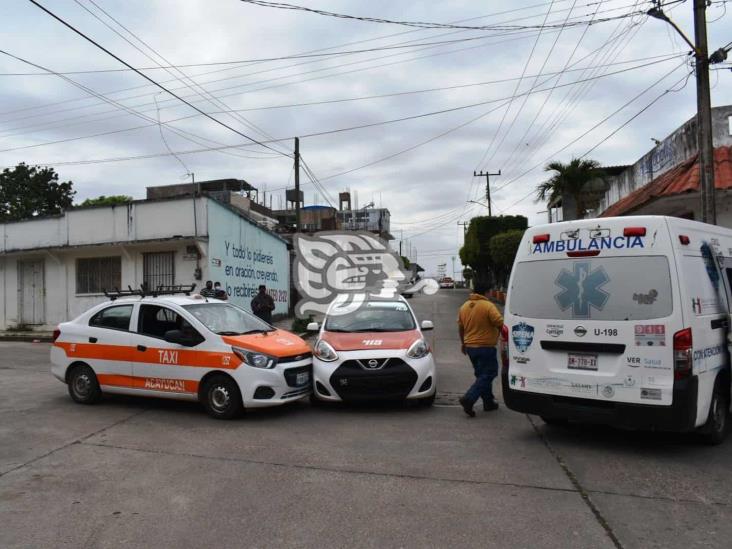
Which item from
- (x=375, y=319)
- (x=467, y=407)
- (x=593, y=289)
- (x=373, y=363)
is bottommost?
(x=467, y=407)

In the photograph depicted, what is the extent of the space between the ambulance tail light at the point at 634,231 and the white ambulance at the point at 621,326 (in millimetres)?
11

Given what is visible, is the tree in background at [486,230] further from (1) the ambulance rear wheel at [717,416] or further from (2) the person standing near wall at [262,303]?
(1) the ambulance rear wheel at [717,416]

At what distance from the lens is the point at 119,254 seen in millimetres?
18094

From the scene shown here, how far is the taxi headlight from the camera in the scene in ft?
23.2

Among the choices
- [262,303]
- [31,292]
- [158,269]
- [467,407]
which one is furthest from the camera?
[31,292]

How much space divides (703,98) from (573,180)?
1252 centimetres

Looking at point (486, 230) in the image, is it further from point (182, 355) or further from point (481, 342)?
point (182, 355)

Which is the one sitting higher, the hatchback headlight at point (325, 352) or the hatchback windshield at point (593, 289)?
the hatchback windshield at point (593, 289)

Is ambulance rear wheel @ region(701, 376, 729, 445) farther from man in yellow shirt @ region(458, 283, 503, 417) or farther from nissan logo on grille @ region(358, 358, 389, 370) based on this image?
nissan logo on grille @ region(358, 358, 389, 370)

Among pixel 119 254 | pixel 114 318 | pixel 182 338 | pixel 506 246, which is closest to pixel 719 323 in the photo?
pixel 182 338

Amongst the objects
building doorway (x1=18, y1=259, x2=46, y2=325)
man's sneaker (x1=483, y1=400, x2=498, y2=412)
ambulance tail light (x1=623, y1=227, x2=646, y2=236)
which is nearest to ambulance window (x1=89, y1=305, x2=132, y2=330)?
man's sneaker (x1=483, y1=400, x2=498, y2=412)

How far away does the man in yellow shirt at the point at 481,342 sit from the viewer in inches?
288

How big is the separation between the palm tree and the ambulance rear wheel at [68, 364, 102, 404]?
63.7ft

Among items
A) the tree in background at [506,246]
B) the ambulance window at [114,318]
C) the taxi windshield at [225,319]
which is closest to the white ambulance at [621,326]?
the taxi windshield at [225,319]
